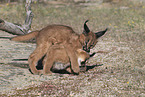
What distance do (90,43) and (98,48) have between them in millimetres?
4193

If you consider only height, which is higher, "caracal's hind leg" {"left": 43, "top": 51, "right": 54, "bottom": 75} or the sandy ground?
"caracal's hind leg" {"left": 43, "top": 51, "right": 54, "bottom": 75}

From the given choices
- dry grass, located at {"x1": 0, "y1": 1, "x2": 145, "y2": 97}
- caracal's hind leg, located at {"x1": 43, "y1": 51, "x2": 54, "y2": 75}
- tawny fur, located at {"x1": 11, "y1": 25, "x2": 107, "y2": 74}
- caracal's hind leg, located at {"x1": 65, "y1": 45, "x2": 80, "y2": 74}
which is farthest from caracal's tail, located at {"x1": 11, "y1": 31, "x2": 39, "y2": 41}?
dry grass, located at {"x1": 0, "y1": 1, "x2": 145, "y2": 97}

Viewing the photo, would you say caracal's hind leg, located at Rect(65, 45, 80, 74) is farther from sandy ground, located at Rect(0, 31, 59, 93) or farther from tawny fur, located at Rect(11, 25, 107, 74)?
sandy ground, located at Rect(0, 31, 59, 93)

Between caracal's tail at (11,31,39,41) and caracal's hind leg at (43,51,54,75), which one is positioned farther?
caracal's tail at (11,31,39,41)

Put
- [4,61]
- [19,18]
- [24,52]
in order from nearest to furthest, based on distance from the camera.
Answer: [4,61], [24,52], [19,18]

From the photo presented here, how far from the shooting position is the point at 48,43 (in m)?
4.40

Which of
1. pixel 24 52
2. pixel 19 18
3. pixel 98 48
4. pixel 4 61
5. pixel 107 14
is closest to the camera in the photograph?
pixel 4 61

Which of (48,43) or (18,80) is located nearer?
(48,43)

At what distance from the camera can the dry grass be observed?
454 cm

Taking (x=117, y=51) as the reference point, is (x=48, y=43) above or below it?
above

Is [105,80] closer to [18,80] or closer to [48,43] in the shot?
[48,43]

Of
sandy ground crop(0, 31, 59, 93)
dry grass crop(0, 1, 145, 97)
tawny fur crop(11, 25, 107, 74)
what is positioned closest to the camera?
tawny fur crop(11, 25, 107, 74)

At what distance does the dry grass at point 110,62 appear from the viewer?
14.9 ft

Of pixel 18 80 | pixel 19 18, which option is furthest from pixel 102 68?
pixel 19 18
